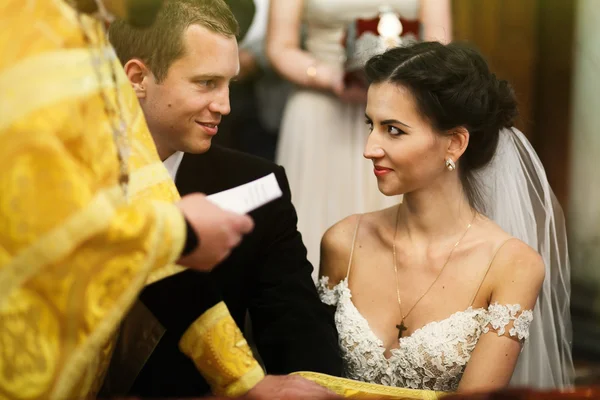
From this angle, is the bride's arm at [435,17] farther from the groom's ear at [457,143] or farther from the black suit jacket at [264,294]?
the black suit jacket at [264,294]

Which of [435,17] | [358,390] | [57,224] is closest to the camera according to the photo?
[57,224]

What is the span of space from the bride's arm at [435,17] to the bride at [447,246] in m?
0.87

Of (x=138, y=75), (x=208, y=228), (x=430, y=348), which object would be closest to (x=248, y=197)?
(x=208, y=228)

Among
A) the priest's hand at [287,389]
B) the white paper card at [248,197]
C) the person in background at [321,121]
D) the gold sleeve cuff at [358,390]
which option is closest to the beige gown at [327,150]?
the person in background at [321,121]

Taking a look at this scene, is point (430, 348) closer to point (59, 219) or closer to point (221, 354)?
point (221, 354)

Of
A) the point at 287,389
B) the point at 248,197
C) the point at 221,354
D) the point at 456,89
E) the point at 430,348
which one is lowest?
the point at 430,348

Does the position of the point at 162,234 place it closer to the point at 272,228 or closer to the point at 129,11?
the point at 129,11

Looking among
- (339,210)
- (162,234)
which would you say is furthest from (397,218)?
(162,234)

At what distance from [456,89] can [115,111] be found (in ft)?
3.92

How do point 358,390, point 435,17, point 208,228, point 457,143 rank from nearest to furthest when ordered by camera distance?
point 208,228 → point 358,390 → point 457,143 → point 435,17

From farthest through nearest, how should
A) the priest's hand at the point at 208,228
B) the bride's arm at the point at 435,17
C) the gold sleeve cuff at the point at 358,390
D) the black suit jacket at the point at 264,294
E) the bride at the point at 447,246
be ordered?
the bride's arm at the point at 435,17
the bride at the point at 447,246
the black suit jacket at the point at 264,294
the gold sleeve cuff at the point at 358,390
the priest's hand at the point at 208,228

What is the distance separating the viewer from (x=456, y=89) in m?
2.53

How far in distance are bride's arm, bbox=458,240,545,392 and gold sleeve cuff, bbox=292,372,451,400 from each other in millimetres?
183

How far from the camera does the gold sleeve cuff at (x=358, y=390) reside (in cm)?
214
